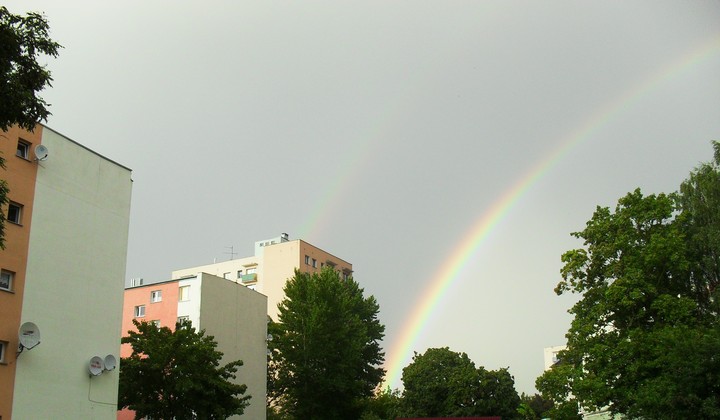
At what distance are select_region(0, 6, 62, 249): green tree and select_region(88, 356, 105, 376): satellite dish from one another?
1641cm

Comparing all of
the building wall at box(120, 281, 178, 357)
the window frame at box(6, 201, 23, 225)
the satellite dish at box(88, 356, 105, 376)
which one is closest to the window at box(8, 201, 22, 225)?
the window frame at box(6, 201, 23, 225)

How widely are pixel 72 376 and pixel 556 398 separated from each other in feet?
76.0

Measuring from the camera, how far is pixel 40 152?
28016 mm

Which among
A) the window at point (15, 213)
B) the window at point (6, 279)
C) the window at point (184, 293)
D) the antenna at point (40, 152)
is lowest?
the window at point (6, 279)

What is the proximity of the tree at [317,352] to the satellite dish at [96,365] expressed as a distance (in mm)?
20721

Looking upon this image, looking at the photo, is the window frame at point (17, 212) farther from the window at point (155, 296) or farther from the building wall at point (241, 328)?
the window at point (155, 296)

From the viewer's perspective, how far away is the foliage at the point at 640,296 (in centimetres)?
3472

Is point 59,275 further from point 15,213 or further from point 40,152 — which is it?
point 40,152

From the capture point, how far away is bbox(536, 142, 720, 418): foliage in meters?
34.7

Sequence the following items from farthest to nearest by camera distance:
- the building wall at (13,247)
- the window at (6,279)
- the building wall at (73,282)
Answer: the building wall at (73,282)
the window at (6,279)
the building wall at (13,247)

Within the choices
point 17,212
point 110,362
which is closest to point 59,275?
point 17,212

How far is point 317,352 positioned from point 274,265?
1438 inches

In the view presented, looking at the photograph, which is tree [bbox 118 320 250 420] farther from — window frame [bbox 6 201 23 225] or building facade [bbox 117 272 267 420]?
building facade [bbox 117 272 267 420]

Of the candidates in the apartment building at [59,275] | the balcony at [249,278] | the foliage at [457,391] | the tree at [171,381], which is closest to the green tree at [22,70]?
the apartment building at [59,275]
